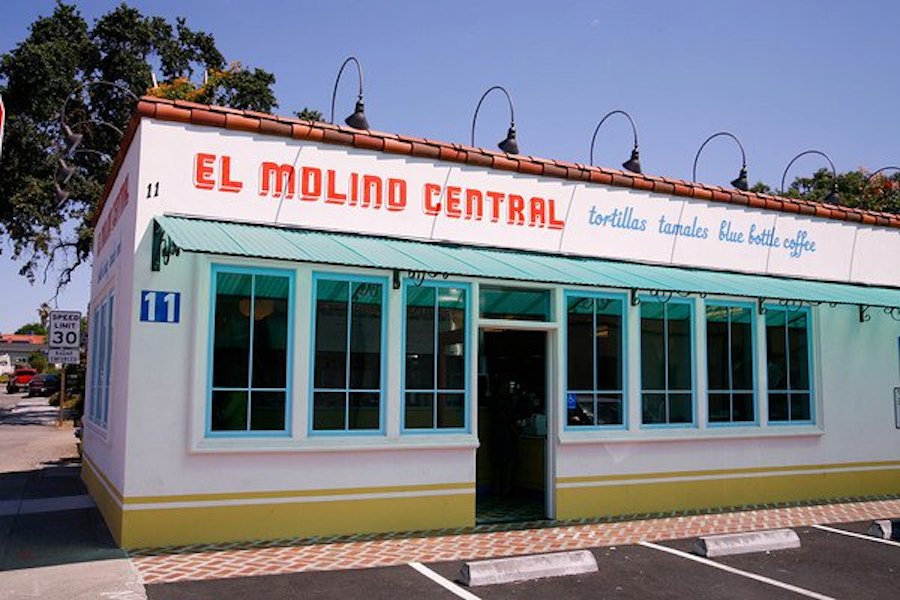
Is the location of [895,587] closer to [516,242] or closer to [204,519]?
[516,242]

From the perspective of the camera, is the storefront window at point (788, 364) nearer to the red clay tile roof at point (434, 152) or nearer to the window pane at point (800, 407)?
the window pane at point (800, 407)

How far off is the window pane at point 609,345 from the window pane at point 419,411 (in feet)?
7.80

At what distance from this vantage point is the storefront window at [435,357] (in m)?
8.86

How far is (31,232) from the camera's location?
24719mm

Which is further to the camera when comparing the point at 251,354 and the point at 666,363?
the point at 666,363

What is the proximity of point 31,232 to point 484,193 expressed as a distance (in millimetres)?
20164

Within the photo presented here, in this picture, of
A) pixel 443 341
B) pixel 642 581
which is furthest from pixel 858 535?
pixel 443 341

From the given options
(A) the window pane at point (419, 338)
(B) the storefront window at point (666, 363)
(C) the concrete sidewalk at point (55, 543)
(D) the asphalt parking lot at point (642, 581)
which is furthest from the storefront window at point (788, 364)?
(C) the concrete sidewalk at point (55, 543)

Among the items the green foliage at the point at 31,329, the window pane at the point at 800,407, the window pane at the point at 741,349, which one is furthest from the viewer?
the green foliage at the point at 31,329

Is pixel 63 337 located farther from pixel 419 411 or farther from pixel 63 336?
pixel 419 411

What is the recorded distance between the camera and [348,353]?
8.54 metres

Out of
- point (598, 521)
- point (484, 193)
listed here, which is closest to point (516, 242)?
point (484, 193)

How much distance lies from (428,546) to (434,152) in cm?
443

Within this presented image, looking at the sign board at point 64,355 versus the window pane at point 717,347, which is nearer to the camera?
the window pane at point 717,347
